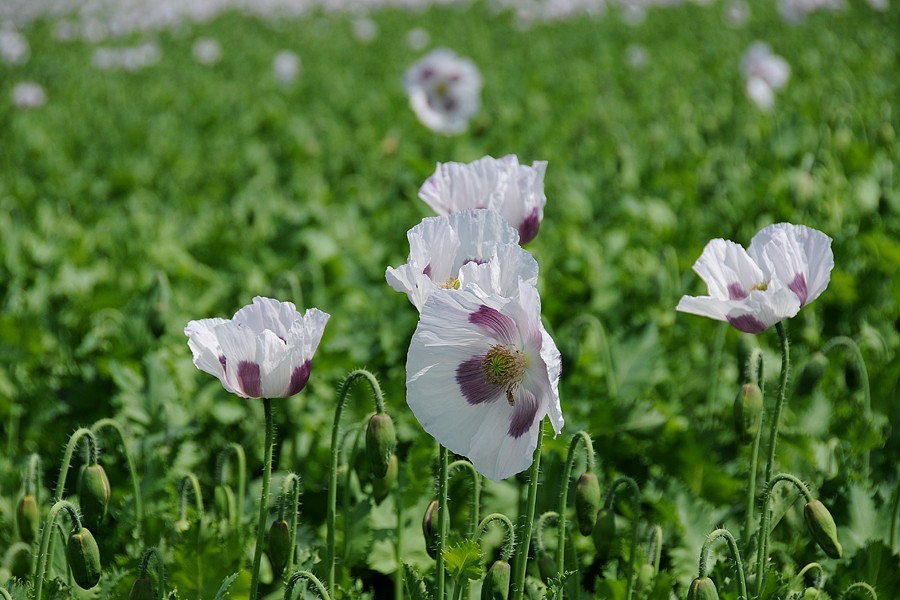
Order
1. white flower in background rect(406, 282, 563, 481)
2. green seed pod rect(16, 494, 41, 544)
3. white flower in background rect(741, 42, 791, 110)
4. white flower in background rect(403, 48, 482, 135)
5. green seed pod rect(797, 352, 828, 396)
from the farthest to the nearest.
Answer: white flower in background rect(741, 42, 791, 110) → white flower in background rect(403, 48, 482, 135) → green seed pod rect(797, 352, 828, 396) → green seed pod rect(16, 494, 41, 544) → white flower in background rect(406, 282, 563, 481)

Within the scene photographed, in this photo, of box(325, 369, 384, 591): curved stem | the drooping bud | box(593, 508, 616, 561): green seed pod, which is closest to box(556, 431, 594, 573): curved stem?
box(593, 508, 616, 561): green seed pod

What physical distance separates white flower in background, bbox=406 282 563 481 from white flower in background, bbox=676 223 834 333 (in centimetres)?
35

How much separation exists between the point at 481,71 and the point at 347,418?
Answer: 24.1 ft

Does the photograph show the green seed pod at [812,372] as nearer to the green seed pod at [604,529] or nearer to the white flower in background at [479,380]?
the green seed pod at [604,529]

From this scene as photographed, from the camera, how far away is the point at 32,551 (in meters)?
2.13

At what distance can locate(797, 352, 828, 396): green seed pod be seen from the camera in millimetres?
2482

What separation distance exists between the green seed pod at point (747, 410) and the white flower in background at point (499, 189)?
51 cm

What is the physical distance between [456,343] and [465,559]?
38 cm

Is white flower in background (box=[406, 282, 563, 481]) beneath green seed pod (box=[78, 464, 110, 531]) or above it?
above

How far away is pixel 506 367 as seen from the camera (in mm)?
1554

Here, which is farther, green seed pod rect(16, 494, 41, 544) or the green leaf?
green seed pod rect(16, 494, 41, 544)

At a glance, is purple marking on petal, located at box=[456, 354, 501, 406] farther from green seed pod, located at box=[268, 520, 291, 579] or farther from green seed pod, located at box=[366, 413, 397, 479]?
green seed pod, located at box=[268, 520, 291, 579]

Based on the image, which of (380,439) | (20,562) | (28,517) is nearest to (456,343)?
(380,439)

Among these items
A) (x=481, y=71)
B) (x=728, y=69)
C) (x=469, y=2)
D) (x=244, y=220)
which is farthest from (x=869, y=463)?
(x=469, y=2)
